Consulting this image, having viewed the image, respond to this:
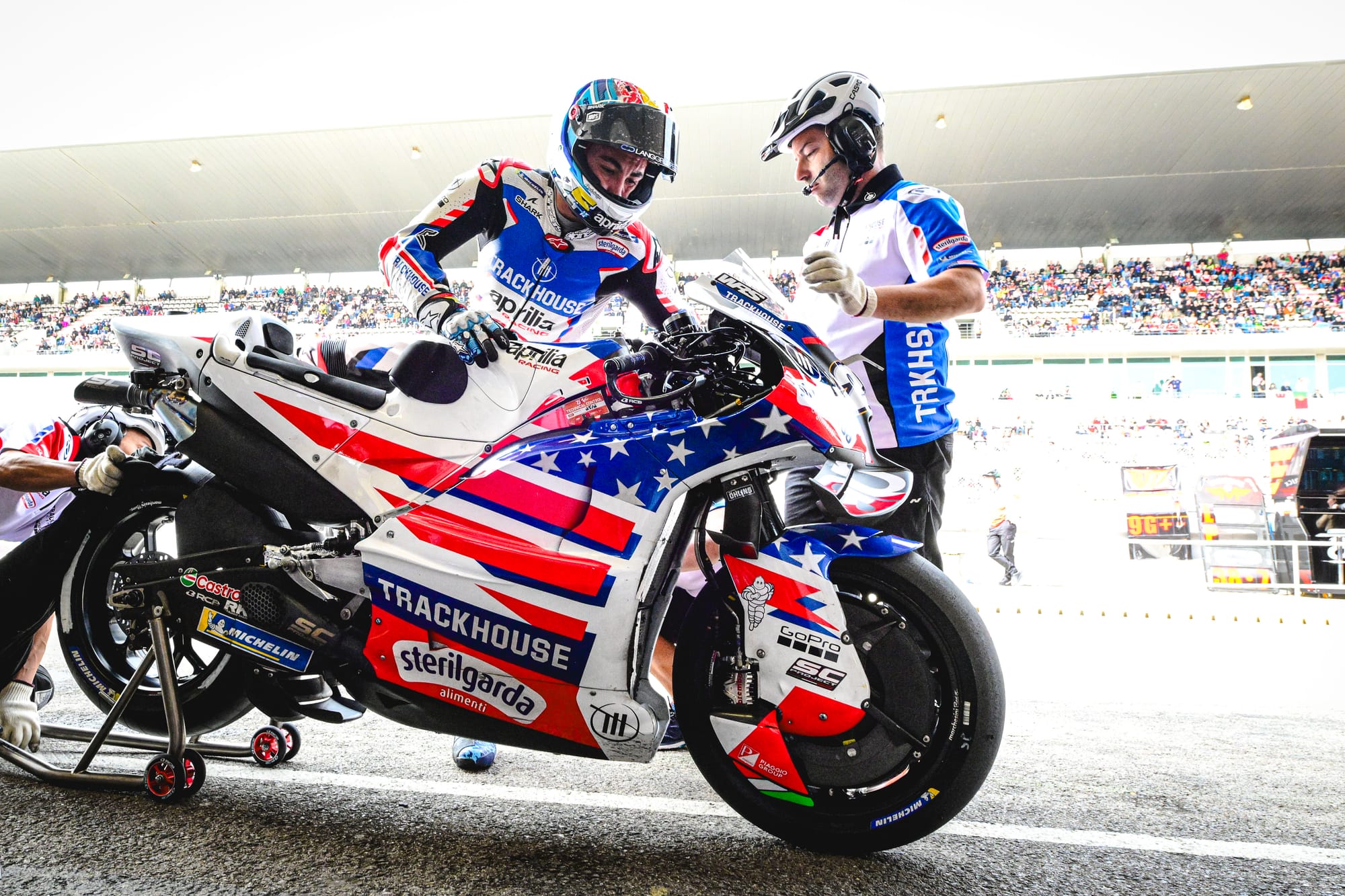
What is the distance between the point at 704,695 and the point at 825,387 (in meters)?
0.71

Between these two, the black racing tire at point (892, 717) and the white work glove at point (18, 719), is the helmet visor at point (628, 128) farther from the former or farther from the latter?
the white work glove at point (18, 719)

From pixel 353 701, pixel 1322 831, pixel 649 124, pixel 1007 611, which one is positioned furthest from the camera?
pixel 1007 611

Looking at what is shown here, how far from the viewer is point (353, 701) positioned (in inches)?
77.7

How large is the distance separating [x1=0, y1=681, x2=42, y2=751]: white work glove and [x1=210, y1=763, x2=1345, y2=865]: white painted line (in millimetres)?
641

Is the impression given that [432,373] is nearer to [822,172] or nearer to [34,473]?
[822,172]

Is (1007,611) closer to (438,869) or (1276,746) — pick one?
(1276,746)

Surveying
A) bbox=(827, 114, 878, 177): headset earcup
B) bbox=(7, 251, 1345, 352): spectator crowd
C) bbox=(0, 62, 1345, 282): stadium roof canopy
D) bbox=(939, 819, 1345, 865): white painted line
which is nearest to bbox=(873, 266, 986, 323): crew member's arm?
bbox=(827, 114, 878, 177): headset earcup

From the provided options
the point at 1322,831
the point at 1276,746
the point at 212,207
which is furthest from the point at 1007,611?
the point at 212,207

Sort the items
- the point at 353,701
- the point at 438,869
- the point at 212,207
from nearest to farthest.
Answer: the point at 438,869
the point at 353,701
the point at 212,207

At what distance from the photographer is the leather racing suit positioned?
231cm

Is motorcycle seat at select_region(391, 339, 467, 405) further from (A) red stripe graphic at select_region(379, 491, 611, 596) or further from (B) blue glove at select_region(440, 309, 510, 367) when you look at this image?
(A) red stripe graphic at select_region(379, 491, 611, 596)

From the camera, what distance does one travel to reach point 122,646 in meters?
2.31

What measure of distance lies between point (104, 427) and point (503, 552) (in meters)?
2.22

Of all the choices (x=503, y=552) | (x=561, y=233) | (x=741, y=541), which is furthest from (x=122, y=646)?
(x=741, y=541)
